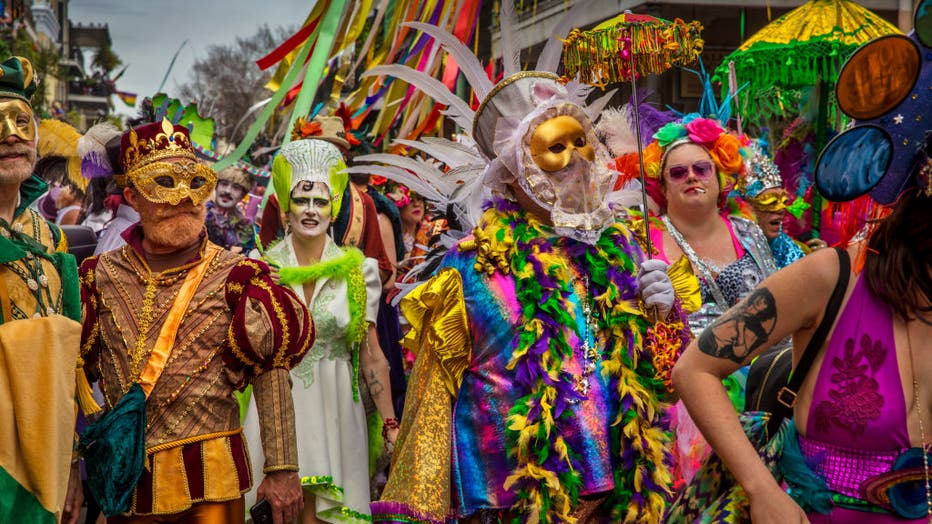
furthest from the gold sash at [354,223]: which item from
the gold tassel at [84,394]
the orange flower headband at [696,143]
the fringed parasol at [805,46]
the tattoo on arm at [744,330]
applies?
the tattoo on arm at [744,330]

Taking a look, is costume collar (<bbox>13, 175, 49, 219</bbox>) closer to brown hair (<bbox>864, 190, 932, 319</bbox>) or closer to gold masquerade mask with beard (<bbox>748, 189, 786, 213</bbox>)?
brown hair (<bbox>864, 190, 932, 319</bbox>)

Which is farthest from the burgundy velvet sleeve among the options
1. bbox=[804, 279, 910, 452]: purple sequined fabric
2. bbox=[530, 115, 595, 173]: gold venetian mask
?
bbox=[804, 279, 910, 452]: purple sequined fabric

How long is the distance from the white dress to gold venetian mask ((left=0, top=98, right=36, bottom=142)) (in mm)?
2323

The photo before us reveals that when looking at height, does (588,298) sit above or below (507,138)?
below

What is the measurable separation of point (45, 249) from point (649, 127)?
364cm

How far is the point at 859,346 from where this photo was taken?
2.89 meters

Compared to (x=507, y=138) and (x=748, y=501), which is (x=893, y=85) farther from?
(x=507, y=138)

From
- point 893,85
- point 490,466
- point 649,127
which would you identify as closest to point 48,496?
point 490,466

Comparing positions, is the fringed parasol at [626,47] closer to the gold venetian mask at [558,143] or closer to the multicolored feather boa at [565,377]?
the gold venetian mask at [558,143]

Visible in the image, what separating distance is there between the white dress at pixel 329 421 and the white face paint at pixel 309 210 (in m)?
0.32

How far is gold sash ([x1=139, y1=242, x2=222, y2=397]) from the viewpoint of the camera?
4.41 meters

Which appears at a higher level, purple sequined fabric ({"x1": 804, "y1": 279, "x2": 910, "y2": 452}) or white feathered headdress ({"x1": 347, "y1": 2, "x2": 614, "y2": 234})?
white feathered headdress ({"x1": 347, "y1": 2, "x2": 614, "y2": 234})

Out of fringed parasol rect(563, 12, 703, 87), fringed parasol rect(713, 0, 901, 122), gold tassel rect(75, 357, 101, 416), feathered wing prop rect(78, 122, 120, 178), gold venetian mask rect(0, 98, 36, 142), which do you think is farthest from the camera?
feathered wing prop rect(78, 122, 120, 178)

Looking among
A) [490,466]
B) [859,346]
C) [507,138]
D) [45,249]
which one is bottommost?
[490,466]
